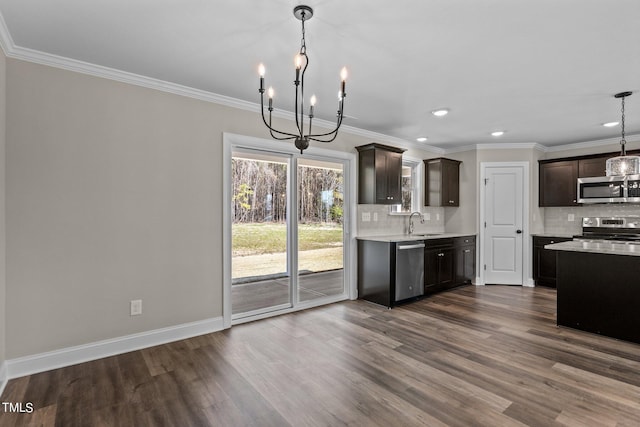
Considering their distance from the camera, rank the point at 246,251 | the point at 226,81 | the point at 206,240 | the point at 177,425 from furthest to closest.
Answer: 1. the point at 246,251
2. the point at 206,240
3. the point at 226,81
4. the point at 177,425

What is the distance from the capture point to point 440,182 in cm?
575

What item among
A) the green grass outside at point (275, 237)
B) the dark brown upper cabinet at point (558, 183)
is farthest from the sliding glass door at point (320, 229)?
the dark brown upper cabinet at point (558, 183)

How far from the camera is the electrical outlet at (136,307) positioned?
300 centimetres

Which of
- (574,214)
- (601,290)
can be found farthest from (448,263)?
(574,214)

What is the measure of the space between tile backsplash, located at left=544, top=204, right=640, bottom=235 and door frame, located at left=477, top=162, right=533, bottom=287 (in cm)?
61

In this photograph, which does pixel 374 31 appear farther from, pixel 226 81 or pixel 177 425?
pixel 177 425

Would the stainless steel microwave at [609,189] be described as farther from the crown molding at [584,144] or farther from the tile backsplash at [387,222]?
the tile backsplash at [387,222]

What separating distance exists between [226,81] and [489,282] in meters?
5.33

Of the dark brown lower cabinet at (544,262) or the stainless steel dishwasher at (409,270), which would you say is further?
the dark brown lower cabinet at (544,262)

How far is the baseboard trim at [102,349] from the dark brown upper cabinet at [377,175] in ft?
8.44

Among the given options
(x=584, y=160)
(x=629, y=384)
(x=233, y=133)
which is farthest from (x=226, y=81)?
(x=584, y=160)

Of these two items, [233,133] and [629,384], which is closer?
[629,384]

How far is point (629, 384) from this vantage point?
2.41 meters

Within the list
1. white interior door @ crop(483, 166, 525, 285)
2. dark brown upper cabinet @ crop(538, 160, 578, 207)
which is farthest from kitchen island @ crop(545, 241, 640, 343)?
dark brown upper cabinet @ crop(538, 160, 578, 207)
